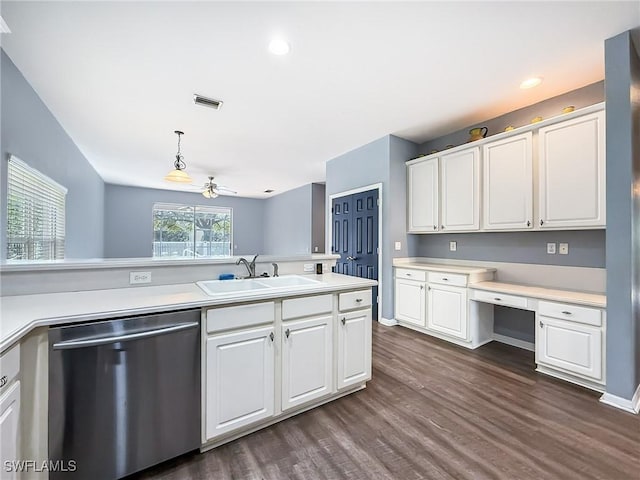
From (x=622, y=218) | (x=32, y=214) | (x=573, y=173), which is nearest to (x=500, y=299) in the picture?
(x=622, y=218)

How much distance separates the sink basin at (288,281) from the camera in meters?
2.20

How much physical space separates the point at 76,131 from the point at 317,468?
5040 millimetres

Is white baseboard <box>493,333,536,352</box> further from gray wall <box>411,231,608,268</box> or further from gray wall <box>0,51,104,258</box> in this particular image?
gray wall <box>0,51,104,258</box>

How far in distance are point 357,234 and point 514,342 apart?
2.53 metres

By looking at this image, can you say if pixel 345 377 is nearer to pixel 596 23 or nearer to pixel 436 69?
pixel 436 69

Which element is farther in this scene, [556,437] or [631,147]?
[631,147]

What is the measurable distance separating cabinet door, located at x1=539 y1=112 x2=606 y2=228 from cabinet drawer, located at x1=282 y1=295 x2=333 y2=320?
2.42 metres

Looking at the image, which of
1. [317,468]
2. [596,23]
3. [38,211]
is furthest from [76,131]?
[596,23]

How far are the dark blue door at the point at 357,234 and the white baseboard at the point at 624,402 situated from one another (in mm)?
2534

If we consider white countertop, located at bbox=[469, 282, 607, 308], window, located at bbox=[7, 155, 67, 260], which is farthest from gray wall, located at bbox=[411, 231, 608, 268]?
window, located at bbox=[7, 155, 67, 260]

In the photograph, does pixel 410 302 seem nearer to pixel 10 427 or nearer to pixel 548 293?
pixel 548 293

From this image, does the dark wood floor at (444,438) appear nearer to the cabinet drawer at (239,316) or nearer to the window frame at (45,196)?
the cabinet drawer at (239,316)

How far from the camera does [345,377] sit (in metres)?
2.14

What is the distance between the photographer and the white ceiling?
1829mm
